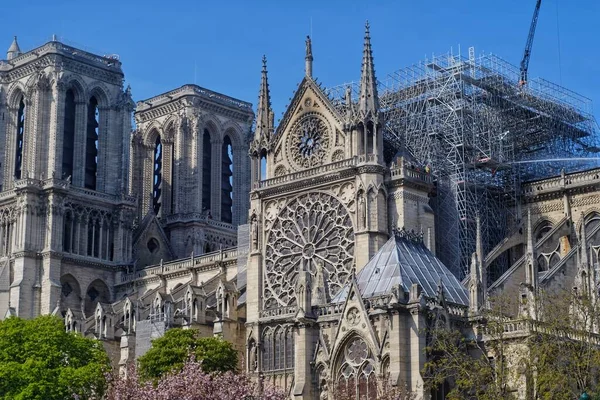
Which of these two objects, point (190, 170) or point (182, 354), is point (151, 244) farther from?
point (182, 354)

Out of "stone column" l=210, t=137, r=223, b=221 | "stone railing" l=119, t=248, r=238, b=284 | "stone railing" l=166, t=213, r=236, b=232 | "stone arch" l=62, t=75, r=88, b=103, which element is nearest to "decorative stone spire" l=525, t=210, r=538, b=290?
"stone railing" l=119, t=248, r=238, b=284

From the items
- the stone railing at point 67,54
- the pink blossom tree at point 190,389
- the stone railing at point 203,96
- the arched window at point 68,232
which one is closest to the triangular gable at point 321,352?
the pink blossom tree at point 190,389

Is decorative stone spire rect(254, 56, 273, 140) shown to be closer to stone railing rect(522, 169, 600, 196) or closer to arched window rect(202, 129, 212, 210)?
stone railing rect(522, 169, 600, 196)

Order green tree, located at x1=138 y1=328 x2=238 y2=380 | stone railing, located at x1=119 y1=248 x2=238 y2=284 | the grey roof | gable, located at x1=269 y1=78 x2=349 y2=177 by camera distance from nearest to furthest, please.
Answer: the grey roof < green tree, located at x1=138 y1=328 x2=238 y2=380 < gable, located at x1=269 y1=78 x2=349 y2=177 < stone railing, located at x1=119 y1=248 x2=238 y2=284

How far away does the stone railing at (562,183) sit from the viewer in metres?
55.0

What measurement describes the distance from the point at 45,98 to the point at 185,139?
10.7m

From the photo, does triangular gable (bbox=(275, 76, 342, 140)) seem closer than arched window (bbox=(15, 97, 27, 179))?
Yes

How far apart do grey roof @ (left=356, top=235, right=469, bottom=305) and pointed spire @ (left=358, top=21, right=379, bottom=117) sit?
12.6 meters

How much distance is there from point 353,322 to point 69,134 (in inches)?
1825

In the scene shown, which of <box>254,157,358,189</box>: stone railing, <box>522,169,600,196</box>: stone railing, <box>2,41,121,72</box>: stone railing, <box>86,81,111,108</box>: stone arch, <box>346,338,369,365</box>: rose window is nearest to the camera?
<box>346,338,369,365</box>: rose window

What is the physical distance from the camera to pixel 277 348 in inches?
2092

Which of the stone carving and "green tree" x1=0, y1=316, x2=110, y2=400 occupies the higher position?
the stone carving

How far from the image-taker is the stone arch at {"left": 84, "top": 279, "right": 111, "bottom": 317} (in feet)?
250

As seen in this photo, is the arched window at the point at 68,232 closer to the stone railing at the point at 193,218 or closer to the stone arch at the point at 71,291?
the stone arch at the point at 71,291
